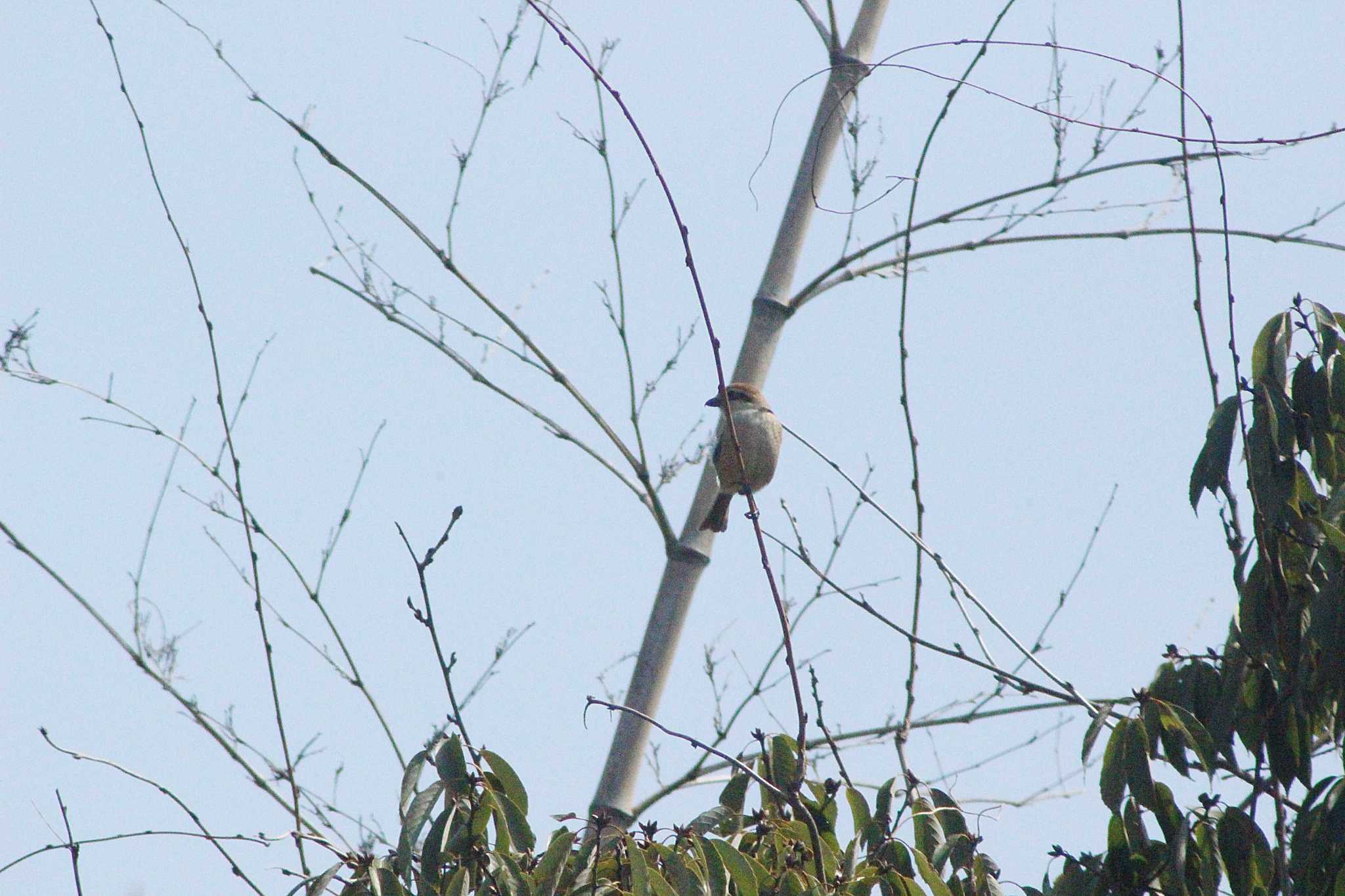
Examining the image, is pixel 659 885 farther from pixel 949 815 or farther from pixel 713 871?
pixel 949 815

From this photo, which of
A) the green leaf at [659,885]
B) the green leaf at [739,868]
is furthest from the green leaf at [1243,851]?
the green leaf at [659,885]

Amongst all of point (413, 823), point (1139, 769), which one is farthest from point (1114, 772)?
point (413, 823)

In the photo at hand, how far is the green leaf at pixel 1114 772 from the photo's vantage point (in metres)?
2.51

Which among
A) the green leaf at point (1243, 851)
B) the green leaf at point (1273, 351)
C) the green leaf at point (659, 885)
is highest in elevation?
the green leaf at point (1273, 351)

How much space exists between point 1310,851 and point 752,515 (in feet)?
4.02

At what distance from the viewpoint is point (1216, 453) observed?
2740 millimetres

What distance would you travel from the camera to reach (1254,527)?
2.67m

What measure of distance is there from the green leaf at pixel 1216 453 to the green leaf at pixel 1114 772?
1.77 feet

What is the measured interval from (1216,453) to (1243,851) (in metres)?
0.76

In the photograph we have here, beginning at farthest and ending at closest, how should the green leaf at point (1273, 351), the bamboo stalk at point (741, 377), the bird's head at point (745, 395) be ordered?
the bird's head at point (745, 395) < the bamboo stalk at point (741, 377) < the green leaf at point (1273, 351)

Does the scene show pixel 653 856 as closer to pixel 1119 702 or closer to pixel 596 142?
pixel 1119 702

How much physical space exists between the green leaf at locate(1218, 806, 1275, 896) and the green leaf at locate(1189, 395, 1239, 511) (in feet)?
2.08

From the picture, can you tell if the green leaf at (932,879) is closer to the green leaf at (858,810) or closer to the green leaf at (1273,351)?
the green leaf at (858,810)

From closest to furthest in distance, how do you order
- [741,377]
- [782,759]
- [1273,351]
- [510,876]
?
1. [510,876]
2. [782,759]
3. [1273,351]
4. [741,377]
